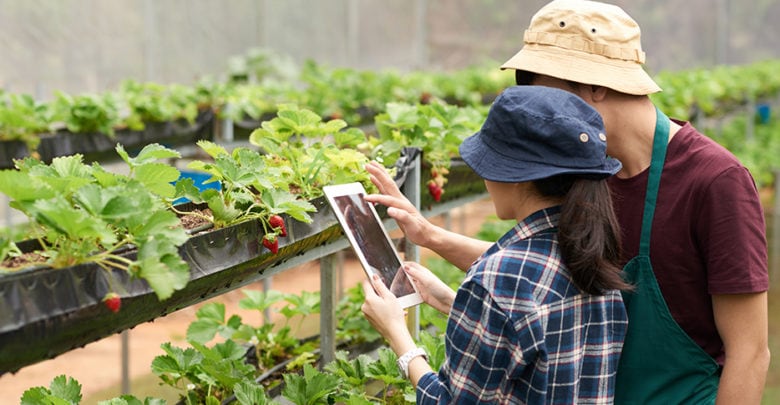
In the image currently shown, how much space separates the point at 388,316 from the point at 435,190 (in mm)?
1310

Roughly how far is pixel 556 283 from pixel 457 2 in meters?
14.5

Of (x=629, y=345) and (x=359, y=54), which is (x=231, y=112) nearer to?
(x=629, y=345)

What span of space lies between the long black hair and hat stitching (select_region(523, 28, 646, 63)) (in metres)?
0.40

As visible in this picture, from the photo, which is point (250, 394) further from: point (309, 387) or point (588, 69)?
point (588, 69)

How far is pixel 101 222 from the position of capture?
1.62m

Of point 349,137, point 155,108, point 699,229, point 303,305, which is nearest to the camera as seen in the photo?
point 699,229

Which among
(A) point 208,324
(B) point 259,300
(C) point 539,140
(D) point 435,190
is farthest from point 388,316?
(B) point 259,300

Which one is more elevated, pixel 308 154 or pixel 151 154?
pixel 151 154

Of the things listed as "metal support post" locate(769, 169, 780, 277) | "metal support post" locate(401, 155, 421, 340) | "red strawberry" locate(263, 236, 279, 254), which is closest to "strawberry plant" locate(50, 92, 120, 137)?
"metal support post" locate(401, 155, 421, 340)

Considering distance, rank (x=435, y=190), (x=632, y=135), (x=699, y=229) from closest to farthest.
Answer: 1. (x=699, y=229)
2. (x=632, y=135)
3. (x=435, y=190)

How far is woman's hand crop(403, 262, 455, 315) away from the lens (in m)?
2.13

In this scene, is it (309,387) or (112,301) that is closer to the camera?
(112,301)

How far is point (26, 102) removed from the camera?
4590 mm

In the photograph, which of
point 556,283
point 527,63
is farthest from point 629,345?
point 527,63
